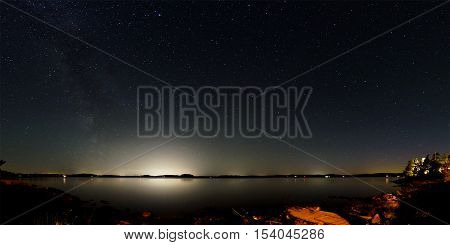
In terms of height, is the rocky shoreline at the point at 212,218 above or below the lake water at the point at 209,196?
above

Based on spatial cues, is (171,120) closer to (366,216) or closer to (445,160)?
(366,216)

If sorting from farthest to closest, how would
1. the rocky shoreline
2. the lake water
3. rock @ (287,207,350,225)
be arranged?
1. the lake water
2. the rocky shoreline
3. rock @ (287,207,350,225)

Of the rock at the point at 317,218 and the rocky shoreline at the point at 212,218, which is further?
the rocky shoreline at the point at 212,218

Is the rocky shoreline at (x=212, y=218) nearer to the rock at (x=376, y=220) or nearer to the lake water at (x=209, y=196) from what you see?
the rock at (x=376, y=220)

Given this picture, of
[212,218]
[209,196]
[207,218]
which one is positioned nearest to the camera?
[212,218]

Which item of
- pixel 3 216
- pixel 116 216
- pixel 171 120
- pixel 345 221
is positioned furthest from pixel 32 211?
pixel 345 221

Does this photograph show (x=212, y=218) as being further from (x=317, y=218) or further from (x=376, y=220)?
(x=376, y=220)

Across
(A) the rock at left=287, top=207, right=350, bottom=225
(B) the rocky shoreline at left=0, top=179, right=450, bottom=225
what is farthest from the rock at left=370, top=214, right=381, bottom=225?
(A) the rock at left=287, top=207, right=350, bottom=225

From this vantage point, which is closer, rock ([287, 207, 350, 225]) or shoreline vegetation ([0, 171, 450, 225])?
rock ([287, 207, 350, 225])

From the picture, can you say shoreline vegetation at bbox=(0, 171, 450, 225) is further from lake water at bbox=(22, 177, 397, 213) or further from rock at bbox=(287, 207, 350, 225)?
lake water at bbox=(22, 177, 397, 213)

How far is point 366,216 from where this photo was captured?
61.3ft

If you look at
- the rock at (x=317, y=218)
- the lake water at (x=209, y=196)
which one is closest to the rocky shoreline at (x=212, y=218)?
the rock at (x=317, y=218)

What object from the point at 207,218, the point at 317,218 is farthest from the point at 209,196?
the point at 317,218

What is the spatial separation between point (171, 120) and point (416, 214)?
17.1 m
